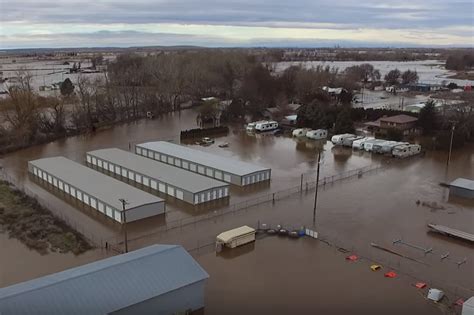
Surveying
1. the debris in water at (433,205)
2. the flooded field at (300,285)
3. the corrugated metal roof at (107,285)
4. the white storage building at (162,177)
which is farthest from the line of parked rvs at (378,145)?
the corrugated metal roof at (107,285)

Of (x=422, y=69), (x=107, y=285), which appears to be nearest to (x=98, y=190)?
(x=107, y=285)

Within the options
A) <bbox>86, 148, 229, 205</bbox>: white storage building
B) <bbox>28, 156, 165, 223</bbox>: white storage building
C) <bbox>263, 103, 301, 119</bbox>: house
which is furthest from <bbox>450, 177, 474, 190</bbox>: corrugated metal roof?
<bbox>263, 103, 301, 119</bbox>: house

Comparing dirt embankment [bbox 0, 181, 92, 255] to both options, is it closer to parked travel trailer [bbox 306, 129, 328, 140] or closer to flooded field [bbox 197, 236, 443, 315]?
flooded field [bbox 197, 236, 443, 315]

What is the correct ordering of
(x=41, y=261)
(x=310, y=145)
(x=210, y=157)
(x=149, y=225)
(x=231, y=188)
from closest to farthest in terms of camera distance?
(x=41, y=261) < (x=149, y=225) < (x=231, y=188) < (x=210, y=157) < (x=310, y=145)

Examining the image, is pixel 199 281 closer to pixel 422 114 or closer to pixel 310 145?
pixel 310 145

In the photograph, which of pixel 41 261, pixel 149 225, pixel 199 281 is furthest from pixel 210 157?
pixel 199 281

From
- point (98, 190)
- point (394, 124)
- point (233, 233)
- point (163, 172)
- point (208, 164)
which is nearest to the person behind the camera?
point (233, 233)

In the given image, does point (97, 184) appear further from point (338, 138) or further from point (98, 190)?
point (338, 138)
